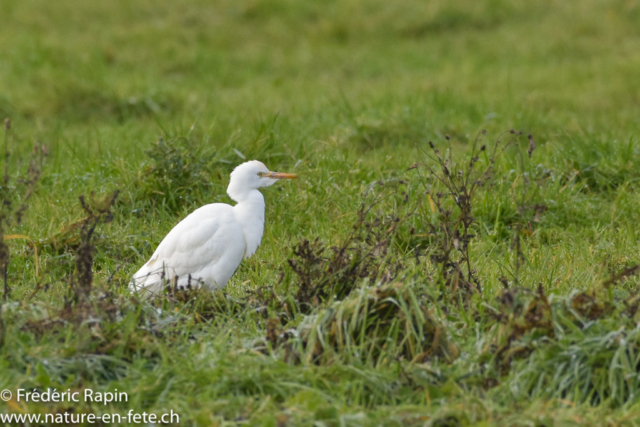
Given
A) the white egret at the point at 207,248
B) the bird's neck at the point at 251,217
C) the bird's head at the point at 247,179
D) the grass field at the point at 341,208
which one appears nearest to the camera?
the grass field at the point at 341,208

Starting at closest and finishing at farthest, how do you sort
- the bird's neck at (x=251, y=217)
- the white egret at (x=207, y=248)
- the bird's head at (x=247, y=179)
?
the white egret at (x=207, y=248) < the bird's neck at (x=251, y=217) < the bird's head at (x=247, y=179)

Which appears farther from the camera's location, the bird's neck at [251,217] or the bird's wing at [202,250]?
the bird's neck at [251,217]

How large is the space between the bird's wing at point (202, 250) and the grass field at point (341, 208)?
0.15 meters

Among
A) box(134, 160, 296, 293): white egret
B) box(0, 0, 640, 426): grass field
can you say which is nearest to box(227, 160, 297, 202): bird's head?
box(134, 160, 296, 293): white egret

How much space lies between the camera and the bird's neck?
164 inches

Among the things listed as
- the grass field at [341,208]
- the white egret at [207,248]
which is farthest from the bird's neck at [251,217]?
the grass field at [341,208]

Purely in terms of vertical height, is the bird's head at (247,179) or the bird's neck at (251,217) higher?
the bird's head at (247,179)

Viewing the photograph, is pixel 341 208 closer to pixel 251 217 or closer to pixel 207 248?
pixel 251 217

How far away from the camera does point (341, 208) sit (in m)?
5.09

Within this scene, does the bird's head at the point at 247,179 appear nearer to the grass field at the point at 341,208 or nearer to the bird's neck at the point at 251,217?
the bird's neck at the point at 251,217

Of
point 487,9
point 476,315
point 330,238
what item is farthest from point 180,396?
point 487,9

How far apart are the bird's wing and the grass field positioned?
148 mm

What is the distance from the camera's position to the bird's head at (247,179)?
4.29 meters

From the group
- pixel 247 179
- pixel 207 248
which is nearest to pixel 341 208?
pixel 247 179
